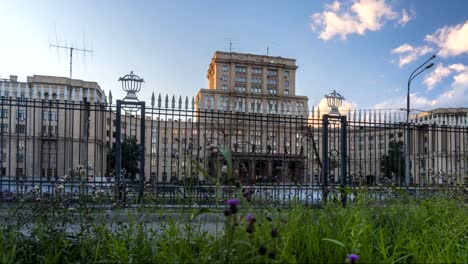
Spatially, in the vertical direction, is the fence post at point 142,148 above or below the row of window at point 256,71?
below

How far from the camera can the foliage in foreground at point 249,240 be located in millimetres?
2707

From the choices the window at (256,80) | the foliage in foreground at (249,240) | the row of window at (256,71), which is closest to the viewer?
the foliage in foreground at (249,240)

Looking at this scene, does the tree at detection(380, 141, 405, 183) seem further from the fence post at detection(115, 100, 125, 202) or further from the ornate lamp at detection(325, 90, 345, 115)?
the fence post at detection(115, 100, 125, 202)

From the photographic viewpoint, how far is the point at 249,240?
8.89ft

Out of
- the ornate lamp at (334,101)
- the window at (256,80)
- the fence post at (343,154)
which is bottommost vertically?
the fence post at (343,154)

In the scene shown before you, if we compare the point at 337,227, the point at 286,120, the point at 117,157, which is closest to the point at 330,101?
the point at 286,120

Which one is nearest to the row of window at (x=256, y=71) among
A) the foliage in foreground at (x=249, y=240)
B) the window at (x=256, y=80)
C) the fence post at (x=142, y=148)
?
the window at (x=256, y=80)

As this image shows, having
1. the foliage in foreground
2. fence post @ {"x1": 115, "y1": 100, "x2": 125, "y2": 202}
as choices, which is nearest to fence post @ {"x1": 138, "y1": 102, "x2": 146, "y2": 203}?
fence post @ {"x1": 115, "y1": 100, "x2": 125, "y2": 202}

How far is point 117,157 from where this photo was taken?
363 inches

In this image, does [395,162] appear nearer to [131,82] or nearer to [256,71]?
[131,82]

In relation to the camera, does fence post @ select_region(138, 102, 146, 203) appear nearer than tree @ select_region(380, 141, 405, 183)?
Yes

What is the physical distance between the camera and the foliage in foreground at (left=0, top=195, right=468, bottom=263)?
271 centimetres

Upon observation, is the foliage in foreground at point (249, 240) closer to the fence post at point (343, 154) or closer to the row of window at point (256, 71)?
the fence post at point (343, 154)

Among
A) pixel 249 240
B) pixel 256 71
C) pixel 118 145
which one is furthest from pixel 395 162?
pixel 256 71
